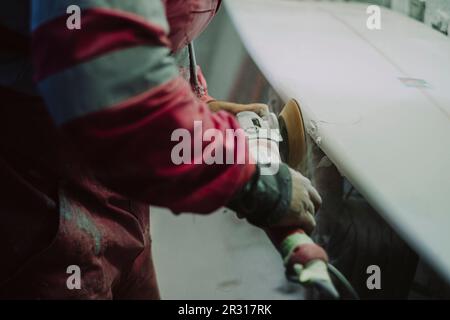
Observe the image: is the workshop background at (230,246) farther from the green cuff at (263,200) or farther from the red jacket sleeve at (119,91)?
the red jacket sleeve at (119,91)

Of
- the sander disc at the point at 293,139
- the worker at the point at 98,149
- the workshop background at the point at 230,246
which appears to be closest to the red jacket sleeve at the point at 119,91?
the worker at the point at 98,149

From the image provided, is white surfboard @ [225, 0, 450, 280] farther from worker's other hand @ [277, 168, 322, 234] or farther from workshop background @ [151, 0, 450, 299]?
worker's other hand @ [277, 168, 322, 234]

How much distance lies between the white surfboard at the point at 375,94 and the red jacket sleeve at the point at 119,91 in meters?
0.50

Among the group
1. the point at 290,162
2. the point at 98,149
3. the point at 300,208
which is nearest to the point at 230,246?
the point at 290,162

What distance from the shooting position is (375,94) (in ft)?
3.81

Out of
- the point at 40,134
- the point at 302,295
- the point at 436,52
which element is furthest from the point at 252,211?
the point at 436,52

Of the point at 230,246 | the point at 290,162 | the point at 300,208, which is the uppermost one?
the point at 300,208

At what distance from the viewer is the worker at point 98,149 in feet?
1.46

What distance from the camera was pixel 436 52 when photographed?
4.68ft

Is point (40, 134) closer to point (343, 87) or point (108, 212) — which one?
point (108, 212)

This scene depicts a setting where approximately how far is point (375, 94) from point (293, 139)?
33 centimetres

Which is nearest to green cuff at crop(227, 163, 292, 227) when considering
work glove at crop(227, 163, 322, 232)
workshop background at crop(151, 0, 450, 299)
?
work glove at crop(227, 163, 322, 232)

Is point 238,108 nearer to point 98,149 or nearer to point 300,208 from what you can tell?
point 300,208
